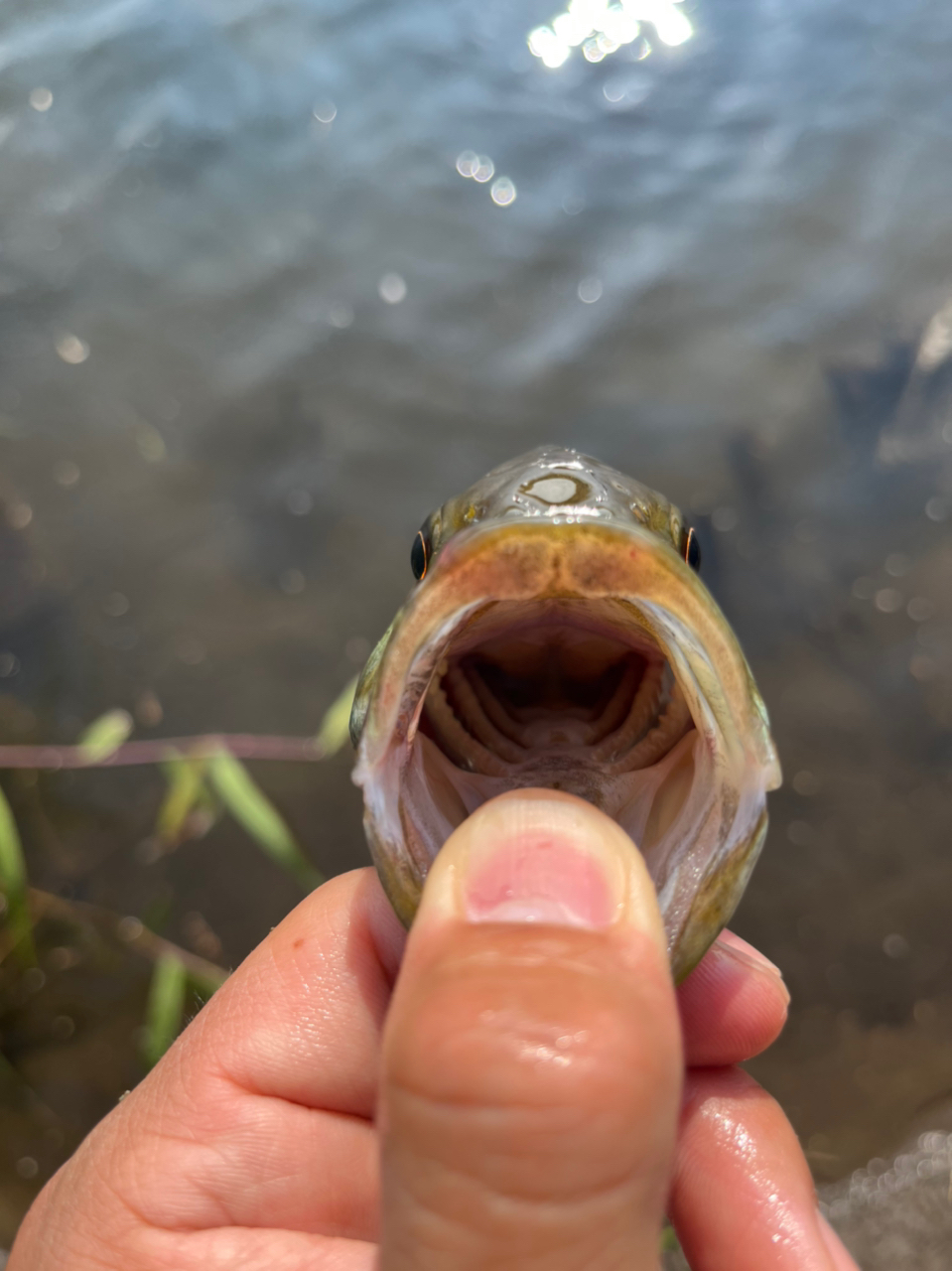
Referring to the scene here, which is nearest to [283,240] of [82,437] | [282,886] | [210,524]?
[82,437]

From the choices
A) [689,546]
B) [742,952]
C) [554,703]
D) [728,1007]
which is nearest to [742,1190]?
[728,1007]

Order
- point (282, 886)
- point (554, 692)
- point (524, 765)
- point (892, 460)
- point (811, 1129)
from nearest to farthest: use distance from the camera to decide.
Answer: point (524, 765) → point (554, 692) → point (811, 1129) → point (282, 886) → point (892, 460)

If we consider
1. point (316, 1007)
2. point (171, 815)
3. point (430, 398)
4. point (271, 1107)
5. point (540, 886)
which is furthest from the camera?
point (430, 398)

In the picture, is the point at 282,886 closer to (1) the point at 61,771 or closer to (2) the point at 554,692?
(1) the point at 61,771

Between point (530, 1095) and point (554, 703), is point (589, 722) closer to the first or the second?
point (554, 703)

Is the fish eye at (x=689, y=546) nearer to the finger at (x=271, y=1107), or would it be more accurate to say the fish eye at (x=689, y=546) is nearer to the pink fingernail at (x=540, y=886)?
the pink fingernail at (x=540, y=886)

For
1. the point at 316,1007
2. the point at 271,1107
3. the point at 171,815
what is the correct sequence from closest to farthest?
the point at 271,1107 → the point at 316,1007 → the point at 171,815
